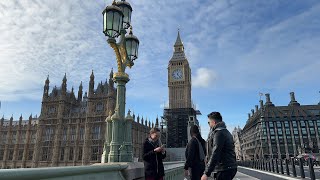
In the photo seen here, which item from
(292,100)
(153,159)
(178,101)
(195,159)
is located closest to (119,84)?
(153,159)

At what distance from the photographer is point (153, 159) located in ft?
17.4

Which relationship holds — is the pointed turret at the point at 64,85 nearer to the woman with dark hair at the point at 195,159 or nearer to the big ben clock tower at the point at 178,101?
the big ben clock tower at the point at 178,101

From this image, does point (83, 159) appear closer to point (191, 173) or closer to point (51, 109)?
point (51, 109)

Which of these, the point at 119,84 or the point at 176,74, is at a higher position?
the point at 176,74

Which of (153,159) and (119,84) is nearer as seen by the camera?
(153,159)

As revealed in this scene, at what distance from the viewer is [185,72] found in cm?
9562

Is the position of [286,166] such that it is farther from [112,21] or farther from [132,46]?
[112,21]

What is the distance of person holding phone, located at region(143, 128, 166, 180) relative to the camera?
5.21 metres

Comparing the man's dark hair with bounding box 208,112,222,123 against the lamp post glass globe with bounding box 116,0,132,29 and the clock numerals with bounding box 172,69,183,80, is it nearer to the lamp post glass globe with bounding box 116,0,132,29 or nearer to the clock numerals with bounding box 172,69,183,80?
the lamp post glass globe with bounding box 116,0,132,29

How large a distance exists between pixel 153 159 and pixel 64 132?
64.4 metres

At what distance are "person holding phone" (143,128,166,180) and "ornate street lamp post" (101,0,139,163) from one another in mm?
985

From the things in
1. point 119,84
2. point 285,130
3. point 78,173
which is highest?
point 285,130

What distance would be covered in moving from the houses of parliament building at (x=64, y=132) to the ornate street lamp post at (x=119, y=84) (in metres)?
52.7

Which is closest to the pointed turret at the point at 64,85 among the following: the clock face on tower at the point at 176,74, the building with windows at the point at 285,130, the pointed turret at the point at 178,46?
the clock face on tower at the point at 176,74
